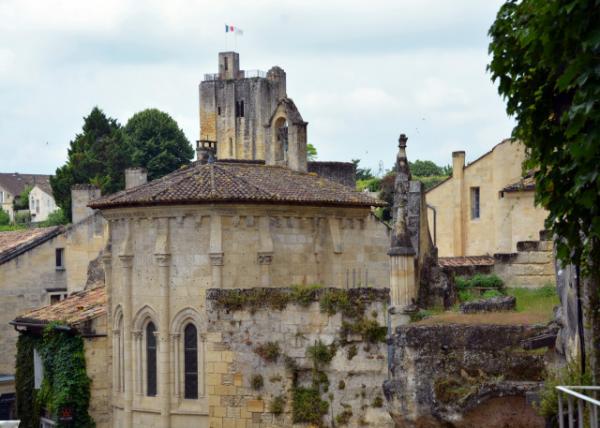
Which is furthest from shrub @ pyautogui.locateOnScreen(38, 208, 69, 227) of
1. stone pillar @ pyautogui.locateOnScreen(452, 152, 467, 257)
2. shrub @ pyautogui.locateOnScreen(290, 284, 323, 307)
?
shrub @ pyautogui.locateOnScreen(290, 284, 323, 307)

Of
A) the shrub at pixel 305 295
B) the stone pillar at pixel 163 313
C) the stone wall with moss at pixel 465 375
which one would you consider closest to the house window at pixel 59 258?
the stone pillar at pixel 163 313

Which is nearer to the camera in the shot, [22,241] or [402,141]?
[402,141]

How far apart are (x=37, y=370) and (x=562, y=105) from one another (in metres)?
32.1

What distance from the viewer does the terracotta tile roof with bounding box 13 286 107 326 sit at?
40.4 m

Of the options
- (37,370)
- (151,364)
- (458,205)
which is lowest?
(37,370)

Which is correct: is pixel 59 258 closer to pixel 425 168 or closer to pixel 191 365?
pixel 191 365

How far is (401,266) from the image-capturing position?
27109mm

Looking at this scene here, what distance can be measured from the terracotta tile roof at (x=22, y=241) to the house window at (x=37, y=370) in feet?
37.9

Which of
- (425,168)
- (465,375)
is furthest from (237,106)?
(465,375)

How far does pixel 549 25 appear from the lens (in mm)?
12516

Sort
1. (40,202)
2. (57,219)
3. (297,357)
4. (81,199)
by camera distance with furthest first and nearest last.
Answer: (40,202), (57,219), (81,199), (297,357)

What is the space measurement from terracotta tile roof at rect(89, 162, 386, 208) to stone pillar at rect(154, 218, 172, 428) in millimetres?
1039

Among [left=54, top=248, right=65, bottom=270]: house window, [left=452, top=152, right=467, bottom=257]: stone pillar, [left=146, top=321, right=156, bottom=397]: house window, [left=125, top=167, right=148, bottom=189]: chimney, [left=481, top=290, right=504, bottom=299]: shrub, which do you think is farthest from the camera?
[left=125, top=167, right=148, bottom=189]: chimney

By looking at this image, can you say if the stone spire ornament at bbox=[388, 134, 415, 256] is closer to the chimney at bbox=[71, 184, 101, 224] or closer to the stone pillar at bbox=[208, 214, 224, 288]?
the stone pillar at bbox=[208, 214, 224, 288]
